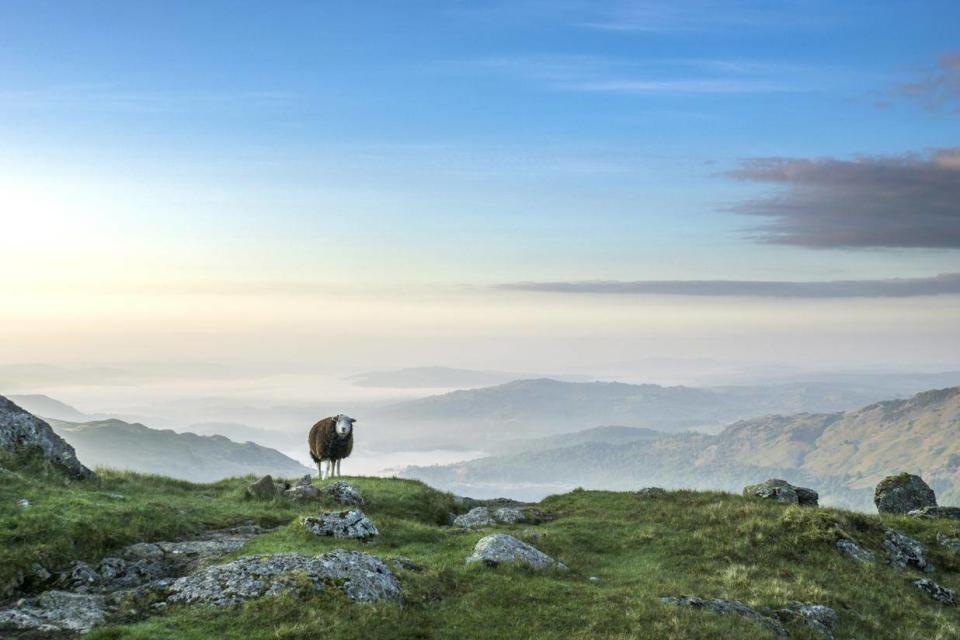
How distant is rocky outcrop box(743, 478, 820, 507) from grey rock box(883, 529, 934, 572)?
21.0 feet

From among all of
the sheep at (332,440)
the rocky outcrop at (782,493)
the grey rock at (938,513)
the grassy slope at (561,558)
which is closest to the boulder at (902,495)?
the grey rock at (938,513)

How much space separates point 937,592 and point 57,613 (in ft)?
96.9

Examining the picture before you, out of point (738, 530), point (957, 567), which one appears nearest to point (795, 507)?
point (738, 530)

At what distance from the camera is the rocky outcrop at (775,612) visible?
71.0ft

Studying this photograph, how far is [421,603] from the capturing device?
2105 cm

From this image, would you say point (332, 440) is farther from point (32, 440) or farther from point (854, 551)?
point (854, 551)

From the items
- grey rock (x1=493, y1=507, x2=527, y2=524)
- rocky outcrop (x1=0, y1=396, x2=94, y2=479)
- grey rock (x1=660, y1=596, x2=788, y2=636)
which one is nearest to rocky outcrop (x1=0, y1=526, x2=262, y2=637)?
rocky outcrop (x1=0, y1=396, x2=94, y2=479)

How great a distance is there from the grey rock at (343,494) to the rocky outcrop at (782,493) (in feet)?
70.1

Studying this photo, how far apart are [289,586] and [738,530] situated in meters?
20.1

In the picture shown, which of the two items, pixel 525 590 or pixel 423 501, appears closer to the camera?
pixel 525 590

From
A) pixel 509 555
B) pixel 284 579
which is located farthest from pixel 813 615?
pixel 284 579

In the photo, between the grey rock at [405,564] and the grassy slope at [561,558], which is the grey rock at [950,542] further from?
the grey rock at [405,564]

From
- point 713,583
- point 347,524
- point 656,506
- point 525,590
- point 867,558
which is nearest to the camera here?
point 525,590

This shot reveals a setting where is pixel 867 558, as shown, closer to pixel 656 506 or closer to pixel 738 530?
pixel 738 530
